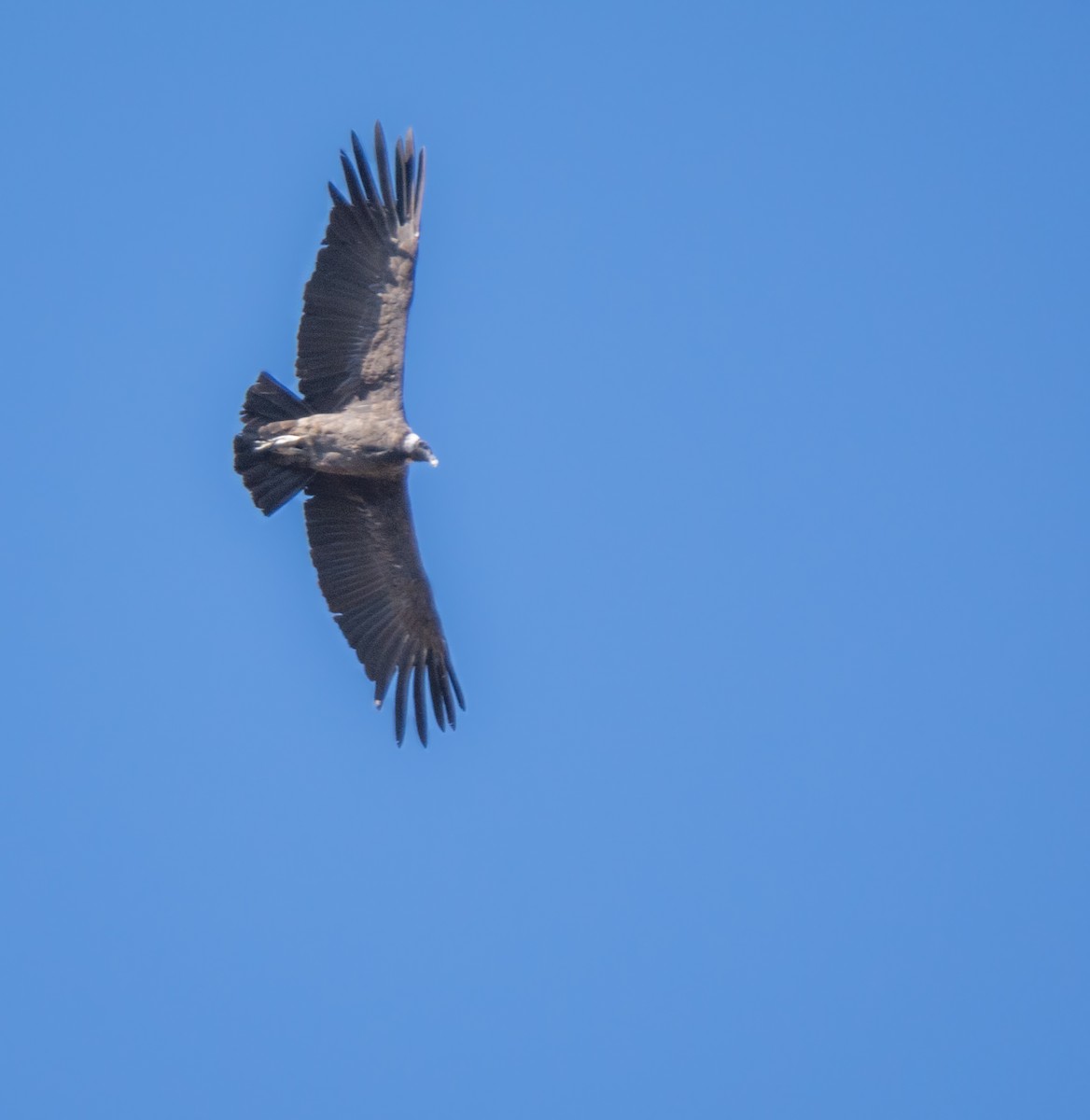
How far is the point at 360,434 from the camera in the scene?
45.9 ft

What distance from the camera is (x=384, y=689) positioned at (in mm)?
14859

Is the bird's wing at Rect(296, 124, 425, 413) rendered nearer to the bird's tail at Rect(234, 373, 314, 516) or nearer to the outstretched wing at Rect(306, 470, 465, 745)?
the bird's tail at Rect(234, 373, 314, 516)

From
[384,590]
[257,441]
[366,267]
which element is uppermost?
[366,267]

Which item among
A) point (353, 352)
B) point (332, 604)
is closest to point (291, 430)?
point (353, 352)

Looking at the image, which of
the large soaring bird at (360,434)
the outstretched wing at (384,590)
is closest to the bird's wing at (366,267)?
the large soaring bird at (360,434)

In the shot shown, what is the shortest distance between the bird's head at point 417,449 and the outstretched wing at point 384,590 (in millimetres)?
492

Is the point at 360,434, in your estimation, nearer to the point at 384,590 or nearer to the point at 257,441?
the point at 257,441

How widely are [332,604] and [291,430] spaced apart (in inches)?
63.7

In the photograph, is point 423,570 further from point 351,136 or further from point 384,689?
point 351,136

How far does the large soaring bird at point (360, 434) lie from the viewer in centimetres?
1373

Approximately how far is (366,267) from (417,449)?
136 centimetres

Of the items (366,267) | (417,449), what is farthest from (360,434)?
(366,267)

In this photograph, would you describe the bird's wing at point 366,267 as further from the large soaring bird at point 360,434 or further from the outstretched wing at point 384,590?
the outstretched wing at point 384,590

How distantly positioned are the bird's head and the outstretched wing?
1.61ft
